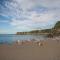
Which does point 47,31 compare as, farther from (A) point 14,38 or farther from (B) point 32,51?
(A) point 14,38

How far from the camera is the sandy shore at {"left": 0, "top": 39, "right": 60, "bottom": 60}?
232 centimetres

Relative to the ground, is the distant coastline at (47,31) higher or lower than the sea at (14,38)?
higher

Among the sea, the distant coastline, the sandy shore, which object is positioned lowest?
the sandy shore

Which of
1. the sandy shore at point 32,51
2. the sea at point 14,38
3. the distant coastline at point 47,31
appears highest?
the distant coastline at point 47,31

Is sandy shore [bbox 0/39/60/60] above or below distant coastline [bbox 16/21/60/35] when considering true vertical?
below

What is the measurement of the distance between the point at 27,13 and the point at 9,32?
0.39 metres

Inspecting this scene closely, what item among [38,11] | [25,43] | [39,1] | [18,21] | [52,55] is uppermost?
[39,1]

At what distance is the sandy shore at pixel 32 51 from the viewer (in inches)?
91.3

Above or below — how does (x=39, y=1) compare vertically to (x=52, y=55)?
above

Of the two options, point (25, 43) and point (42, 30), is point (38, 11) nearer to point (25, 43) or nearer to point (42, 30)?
point (42, 30)

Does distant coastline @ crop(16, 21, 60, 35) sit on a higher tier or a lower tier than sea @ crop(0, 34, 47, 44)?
higher

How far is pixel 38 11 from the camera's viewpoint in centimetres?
235

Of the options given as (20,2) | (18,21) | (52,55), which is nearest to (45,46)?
(52,55)

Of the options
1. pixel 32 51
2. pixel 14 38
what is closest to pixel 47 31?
pixel 32 51
